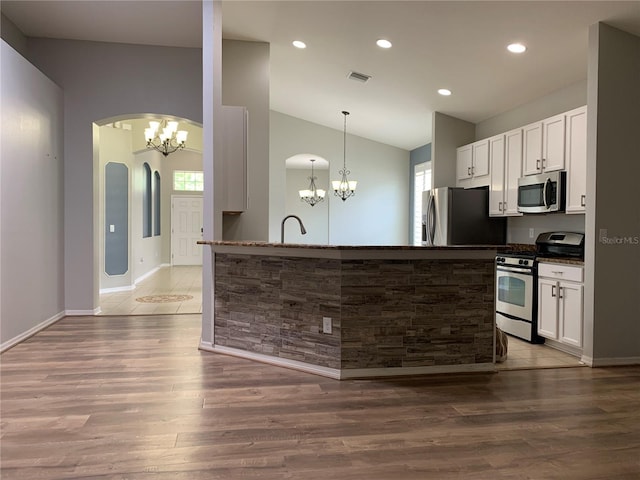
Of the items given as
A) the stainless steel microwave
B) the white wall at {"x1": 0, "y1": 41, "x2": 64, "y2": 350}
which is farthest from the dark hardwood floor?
the stainless steel microwave

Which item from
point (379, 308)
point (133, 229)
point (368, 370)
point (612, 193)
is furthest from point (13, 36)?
point (612, 193)

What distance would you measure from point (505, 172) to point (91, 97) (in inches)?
196

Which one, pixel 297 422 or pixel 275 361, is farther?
pixel 275 361

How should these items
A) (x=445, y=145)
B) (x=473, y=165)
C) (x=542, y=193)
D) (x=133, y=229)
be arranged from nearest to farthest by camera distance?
(x=542, y=193) → (x=473, y=165) → (x=445, y=145) → (x=133, y=229)

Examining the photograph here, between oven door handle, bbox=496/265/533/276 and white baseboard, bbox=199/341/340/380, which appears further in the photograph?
oven door handle, bbox=496/265/533/276

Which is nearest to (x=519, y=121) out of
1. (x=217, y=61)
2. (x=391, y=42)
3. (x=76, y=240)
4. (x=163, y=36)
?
(x=391, y=42)

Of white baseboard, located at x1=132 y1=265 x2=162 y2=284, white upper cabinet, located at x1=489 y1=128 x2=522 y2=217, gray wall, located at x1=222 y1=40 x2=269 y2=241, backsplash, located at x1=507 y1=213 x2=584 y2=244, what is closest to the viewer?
backsplash, located at x1=507 y1=213 x2=584 y2=244

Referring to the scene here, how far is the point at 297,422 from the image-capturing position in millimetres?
2693

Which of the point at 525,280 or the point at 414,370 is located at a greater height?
the point at 525,280

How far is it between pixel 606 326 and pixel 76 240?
18.5ft

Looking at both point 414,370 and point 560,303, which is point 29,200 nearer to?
point 414,370

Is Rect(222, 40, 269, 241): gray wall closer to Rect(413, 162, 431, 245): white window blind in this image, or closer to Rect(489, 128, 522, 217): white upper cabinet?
Rect(489, 128, 522, 217): white upper cabinet

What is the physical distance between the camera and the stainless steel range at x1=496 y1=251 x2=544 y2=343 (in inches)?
183

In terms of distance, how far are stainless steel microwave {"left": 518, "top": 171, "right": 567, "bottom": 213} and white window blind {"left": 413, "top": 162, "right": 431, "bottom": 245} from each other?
12.0ft
